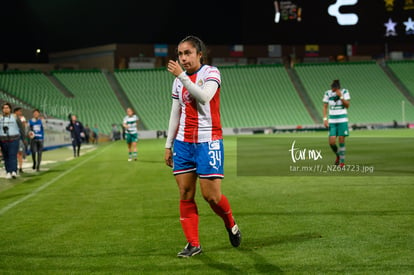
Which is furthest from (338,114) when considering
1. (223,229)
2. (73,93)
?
(73,93)

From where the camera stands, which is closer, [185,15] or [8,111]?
[8,111]

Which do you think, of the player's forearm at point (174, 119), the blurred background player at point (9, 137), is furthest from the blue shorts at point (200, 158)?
the blurred background player at point (9, 137)

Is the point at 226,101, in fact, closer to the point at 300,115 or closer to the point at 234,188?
the point at 300,115

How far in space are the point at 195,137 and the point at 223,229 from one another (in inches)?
77.4

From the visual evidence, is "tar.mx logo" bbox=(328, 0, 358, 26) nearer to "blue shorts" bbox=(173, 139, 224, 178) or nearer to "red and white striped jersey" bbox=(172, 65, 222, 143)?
"red and white striped jersey" bbox=(172, 65, 222, 143)

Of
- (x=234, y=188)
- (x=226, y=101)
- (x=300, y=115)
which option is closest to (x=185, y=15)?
(x=226, y=101)

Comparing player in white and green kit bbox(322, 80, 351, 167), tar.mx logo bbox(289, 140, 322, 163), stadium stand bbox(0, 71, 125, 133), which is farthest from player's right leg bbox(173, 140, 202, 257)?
stadium stand bbox(0, 71, 125, 133)

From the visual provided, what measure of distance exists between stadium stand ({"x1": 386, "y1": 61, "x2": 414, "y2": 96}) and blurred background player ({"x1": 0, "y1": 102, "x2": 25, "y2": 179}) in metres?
57.5

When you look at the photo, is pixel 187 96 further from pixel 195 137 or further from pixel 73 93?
pixel 73 93

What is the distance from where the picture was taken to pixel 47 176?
17.1 meters

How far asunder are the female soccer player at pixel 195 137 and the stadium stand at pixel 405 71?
64619 mm

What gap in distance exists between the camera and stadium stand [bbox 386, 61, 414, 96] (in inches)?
2649

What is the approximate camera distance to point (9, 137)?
16625mm

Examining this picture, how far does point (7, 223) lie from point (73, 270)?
355cm
